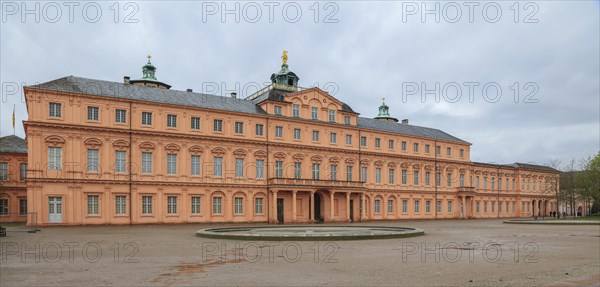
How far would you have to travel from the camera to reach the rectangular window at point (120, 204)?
47.5m

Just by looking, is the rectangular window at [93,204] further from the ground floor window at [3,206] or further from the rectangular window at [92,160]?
the ground floor window at [3,206]

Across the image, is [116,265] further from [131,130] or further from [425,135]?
[425,135]

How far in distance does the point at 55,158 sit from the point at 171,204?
11587 mm

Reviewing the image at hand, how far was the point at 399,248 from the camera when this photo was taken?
2264 cm

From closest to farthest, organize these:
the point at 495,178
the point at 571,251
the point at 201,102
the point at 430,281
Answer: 1. the point at 430,281
2. the point at 571,251
3. the point at 201,102
4. the point at 495,178

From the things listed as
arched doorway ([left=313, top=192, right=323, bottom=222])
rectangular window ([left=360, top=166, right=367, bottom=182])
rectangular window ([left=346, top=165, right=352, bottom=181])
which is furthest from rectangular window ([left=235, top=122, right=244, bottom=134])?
rectangular window ([left=360, top=166, right=367, bottom=182])

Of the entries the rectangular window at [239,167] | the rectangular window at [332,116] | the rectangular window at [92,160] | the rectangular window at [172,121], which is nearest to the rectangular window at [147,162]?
the rectangular window at [172,121]

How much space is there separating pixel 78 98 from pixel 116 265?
34.1m

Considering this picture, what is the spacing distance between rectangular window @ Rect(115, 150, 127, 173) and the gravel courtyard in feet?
80.3

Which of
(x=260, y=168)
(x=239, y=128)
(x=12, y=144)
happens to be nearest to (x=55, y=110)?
(x=239, y=128)

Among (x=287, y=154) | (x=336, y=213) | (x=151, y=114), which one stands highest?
(x=151, y=114)

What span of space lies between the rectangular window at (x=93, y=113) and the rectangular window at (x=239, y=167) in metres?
14.9

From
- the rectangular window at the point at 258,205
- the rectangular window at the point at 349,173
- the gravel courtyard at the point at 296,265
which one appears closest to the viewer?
the gravel courtyard at the point at 296,265

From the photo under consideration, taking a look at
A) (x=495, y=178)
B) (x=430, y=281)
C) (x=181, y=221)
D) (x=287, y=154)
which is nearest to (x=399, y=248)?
(x=430, y=281)
